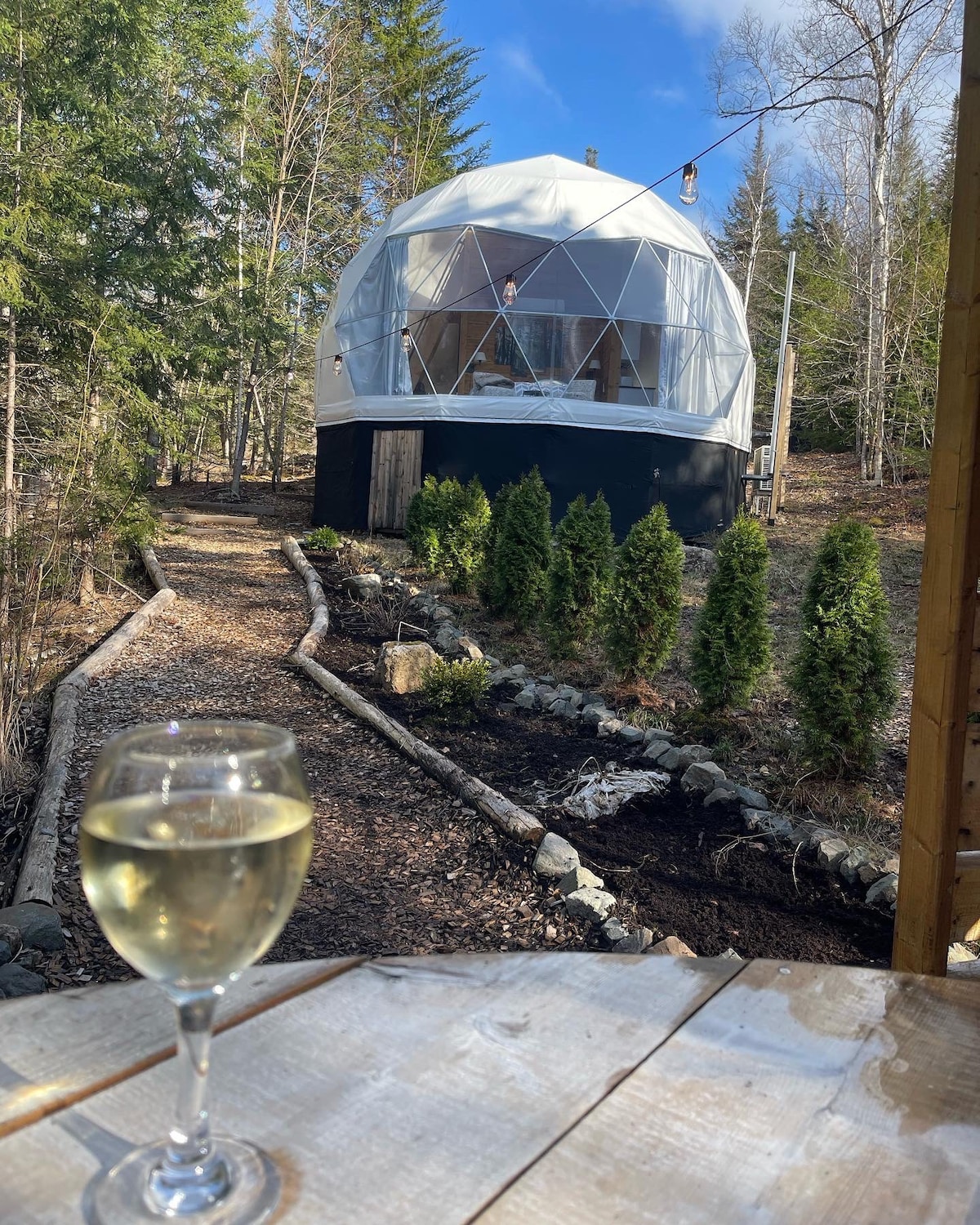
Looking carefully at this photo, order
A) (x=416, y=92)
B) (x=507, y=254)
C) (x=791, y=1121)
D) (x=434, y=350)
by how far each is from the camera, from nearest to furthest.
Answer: (x=791, y=1121)
(x=507, y=254)
(x=434, y=350)
(x=416, y=92)

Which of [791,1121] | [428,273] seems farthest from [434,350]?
[791,1121]

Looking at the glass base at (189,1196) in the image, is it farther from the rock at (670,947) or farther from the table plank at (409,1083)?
the rock at (670,947)

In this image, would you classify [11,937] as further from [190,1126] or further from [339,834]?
[190,1126]

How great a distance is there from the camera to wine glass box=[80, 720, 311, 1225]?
1.84ft

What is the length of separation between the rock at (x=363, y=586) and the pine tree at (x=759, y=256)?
2274 centimetres

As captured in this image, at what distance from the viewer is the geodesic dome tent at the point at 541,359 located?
1452 centimetres

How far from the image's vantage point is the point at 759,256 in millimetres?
34500

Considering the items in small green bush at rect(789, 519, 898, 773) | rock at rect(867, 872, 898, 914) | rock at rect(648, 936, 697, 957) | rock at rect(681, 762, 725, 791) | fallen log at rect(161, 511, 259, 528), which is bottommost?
rock at rect(648, 936, 697, 957)

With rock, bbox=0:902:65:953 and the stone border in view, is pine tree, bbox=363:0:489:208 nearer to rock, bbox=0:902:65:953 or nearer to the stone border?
the stone border

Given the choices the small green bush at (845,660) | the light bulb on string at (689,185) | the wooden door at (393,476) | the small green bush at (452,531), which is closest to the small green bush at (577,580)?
the small green bush at (452,531)

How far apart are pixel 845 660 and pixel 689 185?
19.2ft

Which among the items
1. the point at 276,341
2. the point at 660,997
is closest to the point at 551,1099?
the point at 660,997

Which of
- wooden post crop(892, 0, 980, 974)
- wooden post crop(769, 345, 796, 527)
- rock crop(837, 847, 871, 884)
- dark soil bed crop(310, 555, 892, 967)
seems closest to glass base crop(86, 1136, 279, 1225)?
wooden post crop(892, 0, 980, 974)

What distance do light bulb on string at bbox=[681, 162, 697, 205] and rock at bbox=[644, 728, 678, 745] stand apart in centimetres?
562
